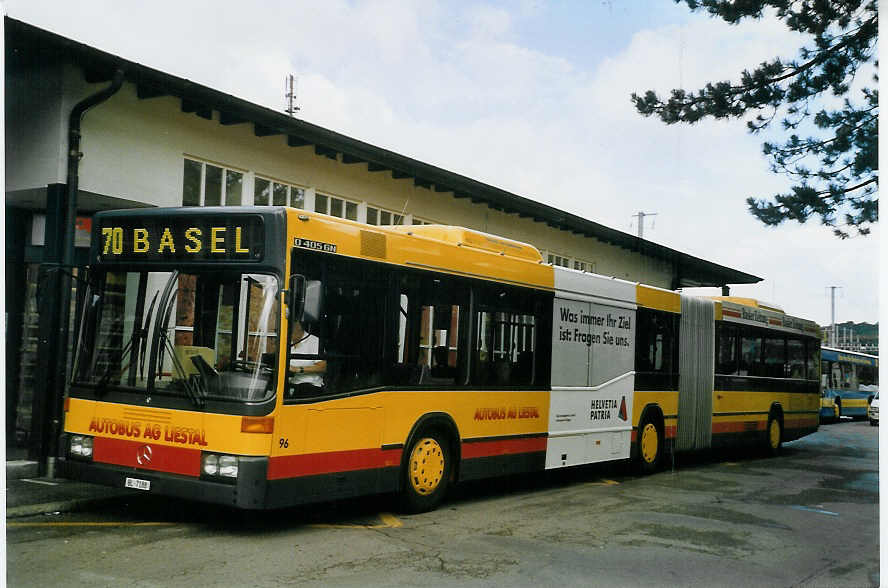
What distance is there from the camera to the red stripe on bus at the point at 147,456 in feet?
24.7

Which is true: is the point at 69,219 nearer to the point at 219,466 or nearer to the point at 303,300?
the point at 303,300

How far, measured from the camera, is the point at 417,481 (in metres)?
9.25

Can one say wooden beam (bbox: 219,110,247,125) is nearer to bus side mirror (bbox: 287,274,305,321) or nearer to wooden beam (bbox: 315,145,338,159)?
wooden beam (bbox: 315,145,338,159)

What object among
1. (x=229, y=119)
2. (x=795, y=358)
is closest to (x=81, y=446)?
(x=229, y=119)

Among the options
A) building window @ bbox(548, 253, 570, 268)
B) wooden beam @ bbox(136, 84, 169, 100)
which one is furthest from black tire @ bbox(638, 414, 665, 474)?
wooden beam @ bbox(136, 84, 169, 100)

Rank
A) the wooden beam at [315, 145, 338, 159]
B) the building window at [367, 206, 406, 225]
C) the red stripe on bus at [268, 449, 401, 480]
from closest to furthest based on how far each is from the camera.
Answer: the red stripe on bus at [268, 449, 401, 480]
the wooden beam at [315, 145, 338, 159]
the building window at [367, 206, 406, 225]

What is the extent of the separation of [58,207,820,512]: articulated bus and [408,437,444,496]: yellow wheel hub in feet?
0.07

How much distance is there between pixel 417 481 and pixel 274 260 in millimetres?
2922

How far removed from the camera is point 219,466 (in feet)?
24.4

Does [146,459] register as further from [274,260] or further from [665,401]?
[665,401]

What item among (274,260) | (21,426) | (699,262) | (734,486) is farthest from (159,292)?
(699,262)

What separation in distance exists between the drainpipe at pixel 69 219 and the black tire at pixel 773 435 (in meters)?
12.7

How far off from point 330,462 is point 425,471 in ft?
4.94

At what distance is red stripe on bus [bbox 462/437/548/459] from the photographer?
9.98 metres
